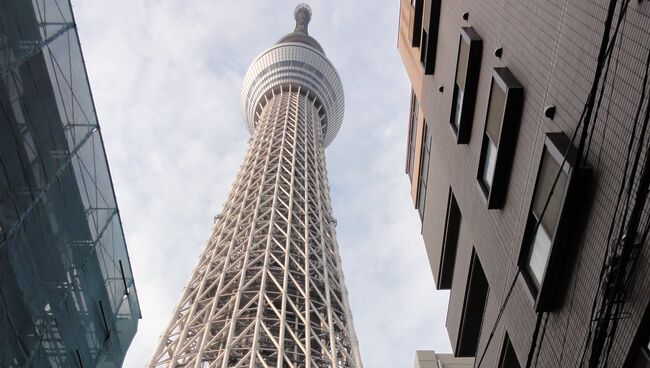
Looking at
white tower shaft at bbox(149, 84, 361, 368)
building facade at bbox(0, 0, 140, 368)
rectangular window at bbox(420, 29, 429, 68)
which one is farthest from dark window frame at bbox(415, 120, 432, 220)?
white tower shaft at bbox(149, 84, 361, 368)

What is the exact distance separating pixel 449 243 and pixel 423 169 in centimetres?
379

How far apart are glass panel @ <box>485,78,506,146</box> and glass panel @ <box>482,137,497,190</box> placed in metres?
0.21

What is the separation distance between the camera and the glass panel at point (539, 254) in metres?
8.64

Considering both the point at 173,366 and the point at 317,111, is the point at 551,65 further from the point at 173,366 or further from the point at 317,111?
the point at 317,111

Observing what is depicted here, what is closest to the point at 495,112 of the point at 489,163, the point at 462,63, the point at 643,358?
the point at 489,163

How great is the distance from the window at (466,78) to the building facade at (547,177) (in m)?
0.02

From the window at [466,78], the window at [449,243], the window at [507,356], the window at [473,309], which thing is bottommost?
the window at [507,356]

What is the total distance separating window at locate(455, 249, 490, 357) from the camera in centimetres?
1315

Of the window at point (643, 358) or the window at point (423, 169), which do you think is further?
the window at point (423, 169)

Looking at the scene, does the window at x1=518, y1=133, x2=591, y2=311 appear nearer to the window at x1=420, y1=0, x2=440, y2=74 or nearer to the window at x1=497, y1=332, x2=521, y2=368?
the window at x1=497, y1=332, x2=521, y2=368

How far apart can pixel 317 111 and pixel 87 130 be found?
6246 cm

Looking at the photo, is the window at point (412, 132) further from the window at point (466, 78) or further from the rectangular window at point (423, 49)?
the window at point (466, 78)

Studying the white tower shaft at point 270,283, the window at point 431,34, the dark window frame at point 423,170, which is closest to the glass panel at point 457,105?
the window at point 431,34

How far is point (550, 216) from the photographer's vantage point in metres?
8.46
